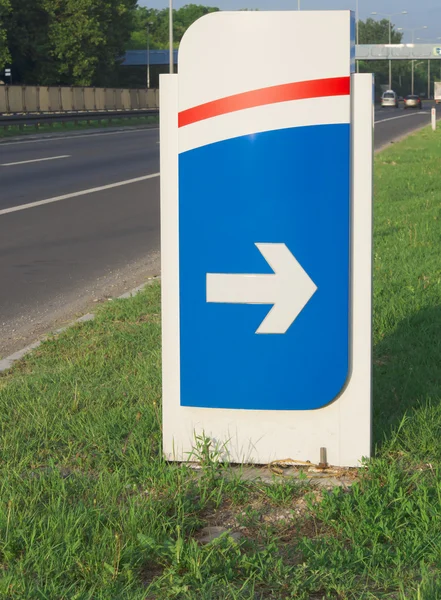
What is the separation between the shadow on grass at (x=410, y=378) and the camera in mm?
4004

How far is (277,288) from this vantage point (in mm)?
3598

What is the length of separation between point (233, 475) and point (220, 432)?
22cm

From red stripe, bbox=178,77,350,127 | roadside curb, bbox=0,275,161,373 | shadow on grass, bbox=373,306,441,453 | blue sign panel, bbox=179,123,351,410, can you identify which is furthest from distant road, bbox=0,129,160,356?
red stripe, bbox=178,77,350,127

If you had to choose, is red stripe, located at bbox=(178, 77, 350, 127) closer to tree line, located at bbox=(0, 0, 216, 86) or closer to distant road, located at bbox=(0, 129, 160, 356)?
distant road, located at bbox=(0, 129, 160, 356)

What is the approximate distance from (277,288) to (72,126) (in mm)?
40062

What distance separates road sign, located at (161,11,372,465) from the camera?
11.6 ft

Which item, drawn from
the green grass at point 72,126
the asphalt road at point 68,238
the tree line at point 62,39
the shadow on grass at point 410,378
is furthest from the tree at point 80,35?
the shadow on grass at point 410,378

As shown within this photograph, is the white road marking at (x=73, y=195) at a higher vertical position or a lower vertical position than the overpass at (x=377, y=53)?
lower

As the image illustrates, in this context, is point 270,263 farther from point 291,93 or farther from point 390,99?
point 390,99

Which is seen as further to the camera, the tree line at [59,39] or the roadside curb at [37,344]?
the tree line at [59,39]

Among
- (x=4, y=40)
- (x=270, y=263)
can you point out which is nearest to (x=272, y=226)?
(x=270, y=263)

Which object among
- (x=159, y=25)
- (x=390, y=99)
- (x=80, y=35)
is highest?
(x=159, y=25)

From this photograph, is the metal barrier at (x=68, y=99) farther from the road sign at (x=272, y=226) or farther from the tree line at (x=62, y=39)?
the road sign at (x=272, y=226)

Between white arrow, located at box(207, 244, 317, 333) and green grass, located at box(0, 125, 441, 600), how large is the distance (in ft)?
1.86
